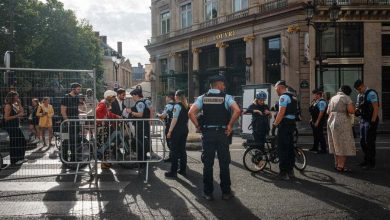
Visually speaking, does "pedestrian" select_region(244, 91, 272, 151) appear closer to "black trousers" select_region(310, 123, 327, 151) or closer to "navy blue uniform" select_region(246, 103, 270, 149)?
"navy blue uniform" select_region(246, 103, 270, 149)

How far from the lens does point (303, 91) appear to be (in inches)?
1045

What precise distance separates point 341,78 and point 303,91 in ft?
8.21

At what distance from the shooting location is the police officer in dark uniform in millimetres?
8883

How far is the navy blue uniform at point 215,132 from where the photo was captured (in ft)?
22.2

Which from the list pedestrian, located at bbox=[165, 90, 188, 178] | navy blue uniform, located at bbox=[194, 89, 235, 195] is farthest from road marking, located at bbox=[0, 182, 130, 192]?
navy blue uniform, located at bbox=[194, 89, 235, 195]

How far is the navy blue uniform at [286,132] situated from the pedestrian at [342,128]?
3.97ft

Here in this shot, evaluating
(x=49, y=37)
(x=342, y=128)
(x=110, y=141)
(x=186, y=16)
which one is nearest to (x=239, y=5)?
(x=186, y=16)

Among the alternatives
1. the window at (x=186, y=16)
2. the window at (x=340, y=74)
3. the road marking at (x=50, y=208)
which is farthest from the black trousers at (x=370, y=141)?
the window at (x=186, y=16)

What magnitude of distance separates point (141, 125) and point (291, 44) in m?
19.6

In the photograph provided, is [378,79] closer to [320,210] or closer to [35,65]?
[320,210]

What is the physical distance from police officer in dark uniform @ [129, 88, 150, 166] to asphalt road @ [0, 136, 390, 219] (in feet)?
1.78

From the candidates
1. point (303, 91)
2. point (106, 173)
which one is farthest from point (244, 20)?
point (106, 173)

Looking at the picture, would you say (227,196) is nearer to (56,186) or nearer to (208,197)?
(208,197)

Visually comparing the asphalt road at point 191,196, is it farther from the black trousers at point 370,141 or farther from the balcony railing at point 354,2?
the balcony railing at point 354,2
